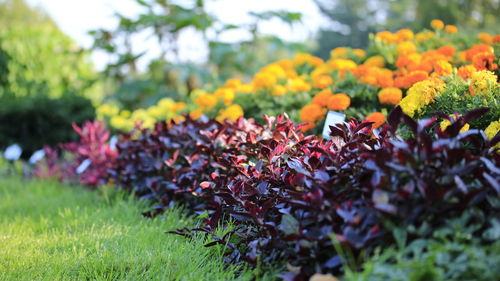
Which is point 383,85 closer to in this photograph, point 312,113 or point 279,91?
point 312,113

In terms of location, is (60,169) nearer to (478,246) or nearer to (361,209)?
(361,209)

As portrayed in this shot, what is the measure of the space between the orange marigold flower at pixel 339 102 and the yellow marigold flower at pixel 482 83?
0.87m

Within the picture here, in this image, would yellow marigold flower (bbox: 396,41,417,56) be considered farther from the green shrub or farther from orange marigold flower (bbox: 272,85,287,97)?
the green shrub

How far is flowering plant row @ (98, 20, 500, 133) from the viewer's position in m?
2.27

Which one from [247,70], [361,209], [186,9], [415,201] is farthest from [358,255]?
[186,9]

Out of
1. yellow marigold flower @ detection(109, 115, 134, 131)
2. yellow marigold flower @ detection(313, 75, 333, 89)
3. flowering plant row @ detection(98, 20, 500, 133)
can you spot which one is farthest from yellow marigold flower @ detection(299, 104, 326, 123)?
yellow marigold flower @ detection(109, 115, 134, 131)

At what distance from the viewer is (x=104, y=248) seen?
198 centimetres

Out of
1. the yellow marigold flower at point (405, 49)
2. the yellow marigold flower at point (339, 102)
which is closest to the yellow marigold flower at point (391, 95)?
the yellow marigold flower at point (339, 102)

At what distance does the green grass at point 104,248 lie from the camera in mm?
1783

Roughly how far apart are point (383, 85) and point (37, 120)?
4954mm

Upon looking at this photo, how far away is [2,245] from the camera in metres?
2.24

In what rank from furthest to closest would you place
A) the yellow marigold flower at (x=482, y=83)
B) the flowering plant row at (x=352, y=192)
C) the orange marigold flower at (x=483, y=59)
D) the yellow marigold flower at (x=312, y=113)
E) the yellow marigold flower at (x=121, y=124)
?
the yellow marigold flower at (x=121, y=124), the yellow marigold flower at (x=312, y=113), the orange marigold flower at (x=483, y=59), the yellow marigold flower at (x=482, y=83), the flowering plant row at (x=352, y=192)

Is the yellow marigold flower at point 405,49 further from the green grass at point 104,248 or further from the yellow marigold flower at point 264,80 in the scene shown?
the green grass at point 104,248

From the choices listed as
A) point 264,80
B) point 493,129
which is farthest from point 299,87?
point 493,129
